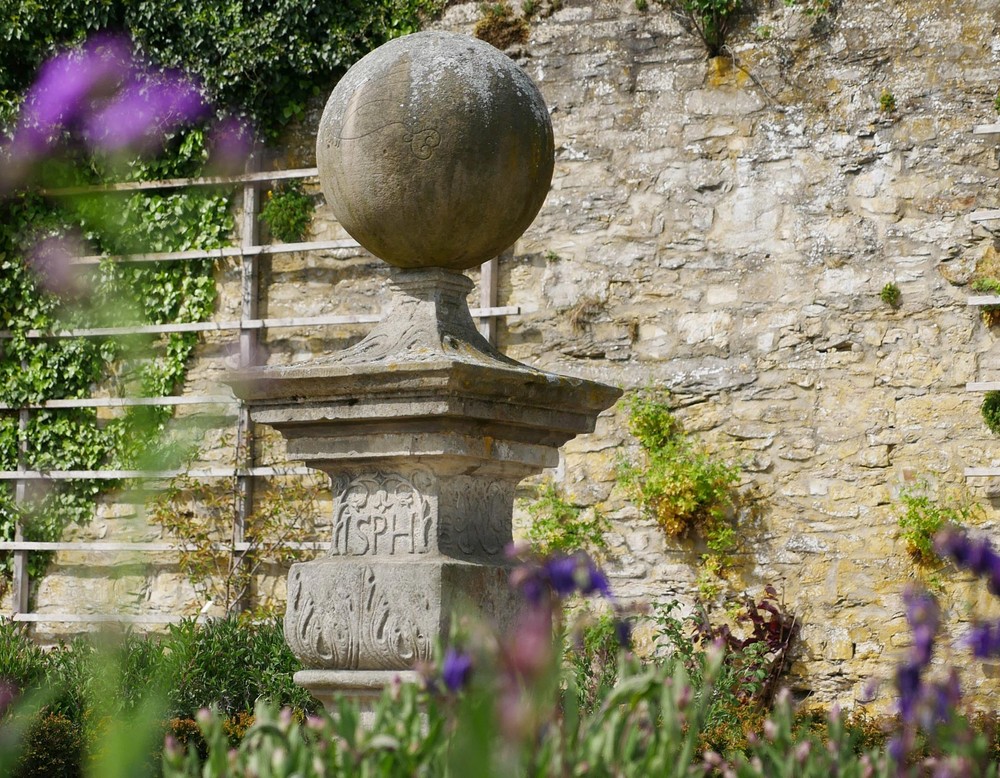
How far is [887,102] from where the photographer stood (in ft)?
24.0

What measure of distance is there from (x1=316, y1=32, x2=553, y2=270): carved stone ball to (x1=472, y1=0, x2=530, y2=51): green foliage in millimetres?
4274

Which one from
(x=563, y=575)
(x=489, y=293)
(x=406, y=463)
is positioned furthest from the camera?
(x=489, y=293)

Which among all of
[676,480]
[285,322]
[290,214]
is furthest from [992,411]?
[290,214]

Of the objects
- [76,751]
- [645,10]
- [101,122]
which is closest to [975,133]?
[645,10]

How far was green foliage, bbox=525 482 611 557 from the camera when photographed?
7.58m

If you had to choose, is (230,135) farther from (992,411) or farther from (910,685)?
(910,685)

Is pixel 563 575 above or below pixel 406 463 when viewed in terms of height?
below

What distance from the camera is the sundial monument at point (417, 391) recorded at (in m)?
3.59

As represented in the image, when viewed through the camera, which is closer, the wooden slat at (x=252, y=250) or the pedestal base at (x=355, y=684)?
the pedestal base at (x=355, y=684)

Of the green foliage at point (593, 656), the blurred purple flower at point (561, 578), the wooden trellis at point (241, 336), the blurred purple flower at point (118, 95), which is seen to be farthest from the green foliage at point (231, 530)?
the blurred purple flower at point (561, 578)

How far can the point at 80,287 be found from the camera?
115 centimetres

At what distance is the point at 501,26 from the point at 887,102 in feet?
7.49

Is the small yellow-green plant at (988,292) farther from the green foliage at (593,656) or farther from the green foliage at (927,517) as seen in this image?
the green foliage at (593,656)

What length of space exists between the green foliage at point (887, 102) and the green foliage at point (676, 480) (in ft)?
6.42
